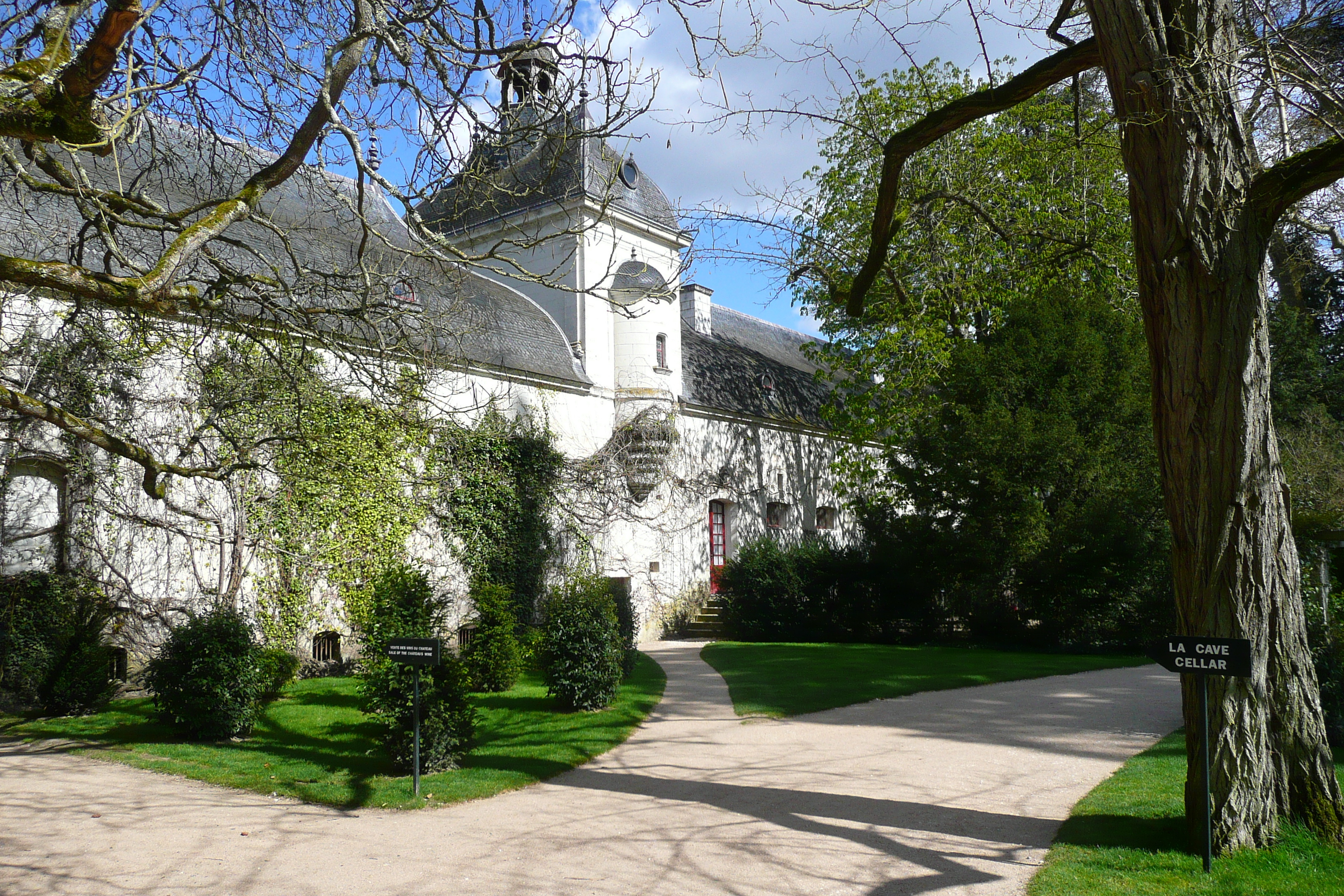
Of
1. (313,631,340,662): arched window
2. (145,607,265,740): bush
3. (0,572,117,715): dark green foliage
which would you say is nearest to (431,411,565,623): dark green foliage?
(313,631,340,662): arched window

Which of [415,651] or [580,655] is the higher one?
[415,651]

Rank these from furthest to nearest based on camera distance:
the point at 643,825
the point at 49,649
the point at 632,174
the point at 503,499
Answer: the point at 632,174 < the point at 503,499 < the point at 49,649 < the point at 643,825

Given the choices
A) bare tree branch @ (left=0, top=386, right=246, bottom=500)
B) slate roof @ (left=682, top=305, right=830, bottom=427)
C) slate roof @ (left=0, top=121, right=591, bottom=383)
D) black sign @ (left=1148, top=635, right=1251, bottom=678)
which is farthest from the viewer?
slate roof @ (left=682, top=305, right=830, bottom=427)

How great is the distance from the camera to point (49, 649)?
10.0m

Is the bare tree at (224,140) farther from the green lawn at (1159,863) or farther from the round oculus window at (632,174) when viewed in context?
the round oculus window at (632,174)

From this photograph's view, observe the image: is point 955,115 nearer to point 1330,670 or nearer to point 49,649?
point 1330,670

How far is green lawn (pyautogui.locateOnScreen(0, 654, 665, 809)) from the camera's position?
23.8 ft

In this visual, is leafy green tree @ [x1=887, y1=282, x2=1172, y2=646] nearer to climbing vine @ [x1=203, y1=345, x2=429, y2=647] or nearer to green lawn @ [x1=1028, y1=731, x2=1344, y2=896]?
climbing vine @ [x1=203, y1=345, x2=429, y2=647]

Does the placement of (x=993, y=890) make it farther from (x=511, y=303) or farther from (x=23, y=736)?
(x=511, y=303)

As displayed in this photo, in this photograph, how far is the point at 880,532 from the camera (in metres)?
18.7

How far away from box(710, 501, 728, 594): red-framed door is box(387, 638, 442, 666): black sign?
48.6 ft

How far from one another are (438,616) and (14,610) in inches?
202

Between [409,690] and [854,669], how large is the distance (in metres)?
7.53

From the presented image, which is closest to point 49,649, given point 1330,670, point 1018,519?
point 1330,670
